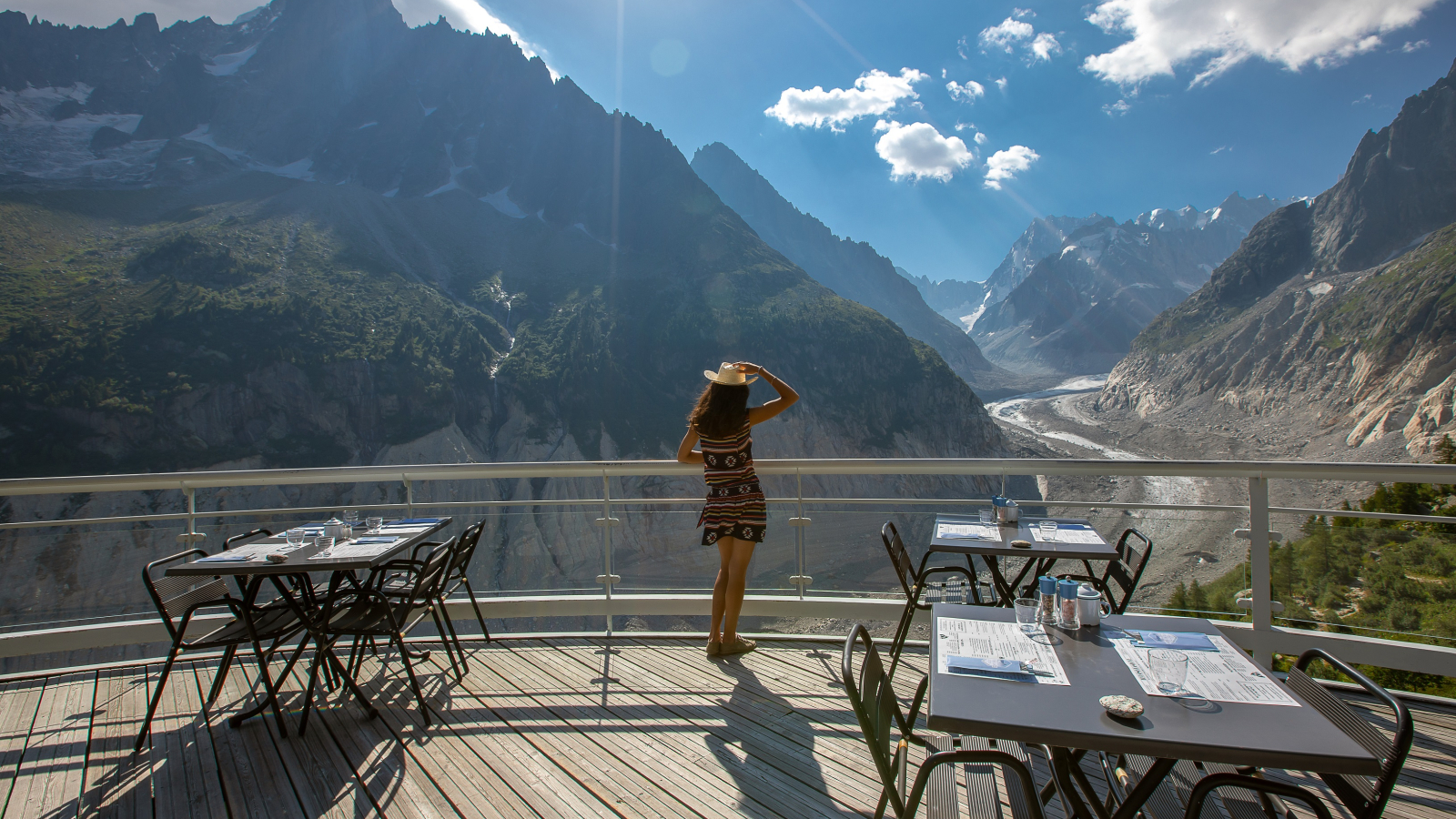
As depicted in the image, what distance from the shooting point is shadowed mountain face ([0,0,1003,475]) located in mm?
50719

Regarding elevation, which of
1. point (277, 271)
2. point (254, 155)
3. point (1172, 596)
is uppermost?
point (254, 155)

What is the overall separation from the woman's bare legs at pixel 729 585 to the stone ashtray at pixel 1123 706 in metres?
2.45

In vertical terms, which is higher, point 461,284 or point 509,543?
point 461,284

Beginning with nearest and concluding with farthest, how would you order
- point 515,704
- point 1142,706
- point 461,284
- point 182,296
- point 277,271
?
1. point 1142,706
2. point 515,704
3. point 182,296
4. point 277,271
5. point 461,284

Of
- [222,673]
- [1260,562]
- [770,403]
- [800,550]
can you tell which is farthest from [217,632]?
[1260,562]

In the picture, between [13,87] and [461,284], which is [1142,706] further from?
[13,87]

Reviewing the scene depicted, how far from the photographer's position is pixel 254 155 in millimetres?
95312

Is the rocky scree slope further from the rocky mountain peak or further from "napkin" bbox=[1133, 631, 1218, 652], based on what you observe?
the rocky mountain peak

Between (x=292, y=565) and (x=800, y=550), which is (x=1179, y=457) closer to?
(x=800, y=550)

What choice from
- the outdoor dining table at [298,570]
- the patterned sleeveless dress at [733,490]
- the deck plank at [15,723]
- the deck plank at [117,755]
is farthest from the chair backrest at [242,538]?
the patterned sleeveless dress at [733,490]

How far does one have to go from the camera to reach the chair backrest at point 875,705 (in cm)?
167

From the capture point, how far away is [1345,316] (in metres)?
77.6

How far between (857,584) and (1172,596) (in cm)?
214

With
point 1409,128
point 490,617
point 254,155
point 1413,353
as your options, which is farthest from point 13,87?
point 1409,128
